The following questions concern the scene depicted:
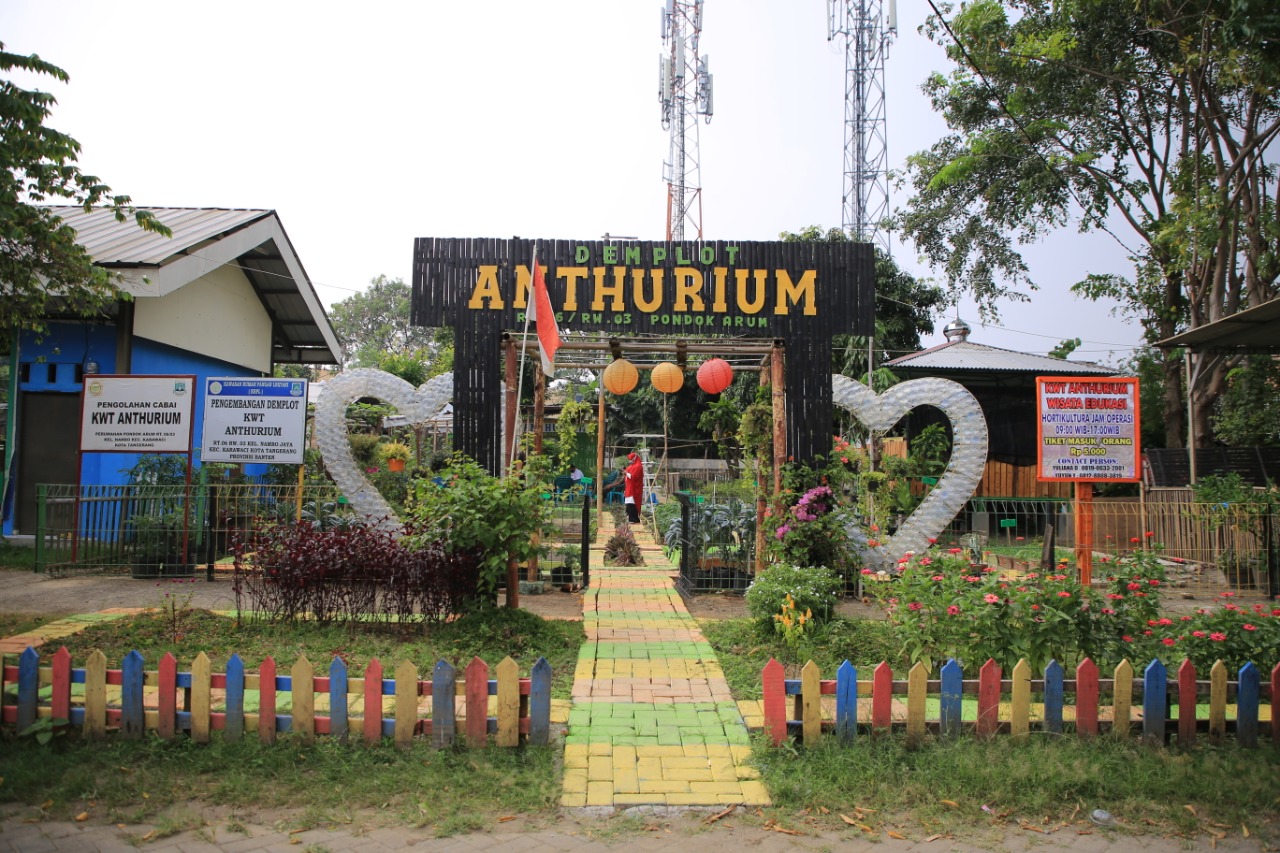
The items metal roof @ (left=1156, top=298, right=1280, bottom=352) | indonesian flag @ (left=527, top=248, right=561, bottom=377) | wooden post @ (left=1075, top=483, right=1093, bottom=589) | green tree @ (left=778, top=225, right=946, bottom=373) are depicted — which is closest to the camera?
indonesian flag @ (left=527, top=248, right=561, bottom=377)

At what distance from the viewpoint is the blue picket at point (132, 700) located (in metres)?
4.52

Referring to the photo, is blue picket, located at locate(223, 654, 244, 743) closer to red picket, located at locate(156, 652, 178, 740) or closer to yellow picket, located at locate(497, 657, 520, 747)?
red picket, located at locate(156, 652, 178, 740)

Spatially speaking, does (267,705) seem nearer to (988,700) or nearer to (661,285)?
(988,700)

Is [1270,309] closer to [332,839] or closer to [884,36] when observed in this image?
[332,839]

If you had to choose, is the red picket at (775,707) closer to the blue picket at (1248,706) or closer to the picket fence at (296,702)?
the picket fence at (296,702)

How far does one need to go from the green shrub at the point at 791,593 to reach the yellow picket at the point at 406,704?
335 cm

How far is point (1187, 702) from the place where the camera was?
453 cm

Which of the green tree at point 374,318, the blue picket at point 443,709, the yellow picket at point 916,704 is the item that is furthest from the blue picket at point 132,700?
the green tree at point 374,318

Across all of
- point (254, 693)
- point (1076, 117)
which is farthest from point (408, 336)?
point (254, 693)

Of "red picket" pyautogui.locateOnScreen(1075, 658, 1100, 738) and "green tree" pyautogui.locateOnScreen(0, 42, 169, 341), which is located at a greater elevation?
"green tree" pyautogui.locateOnScreen(0, 42, 169, 341)

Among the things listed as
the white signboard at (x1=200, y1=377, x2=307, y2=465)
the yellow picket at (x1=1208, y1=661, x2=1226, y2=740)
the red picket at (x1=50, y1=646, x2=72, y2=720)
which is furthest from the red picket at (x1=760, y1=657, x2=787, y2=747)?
Answer: the white signboard at (x1=200, y1=377, x2=307, y2=465)

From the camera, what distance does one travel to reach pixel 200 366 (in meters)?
15.1

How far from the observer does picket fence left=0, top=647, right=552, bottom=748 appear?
175 inches

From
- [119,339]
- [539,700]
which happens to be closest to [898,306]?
[119,339]
